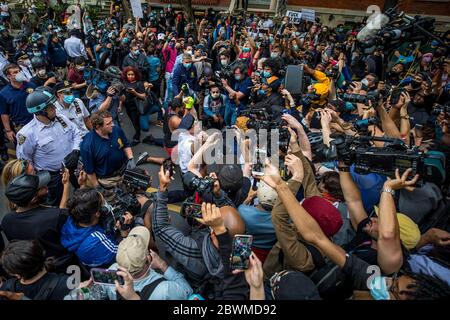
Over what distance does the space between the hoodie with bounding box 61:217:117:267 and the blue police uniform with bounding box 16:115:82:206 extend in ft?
4.64

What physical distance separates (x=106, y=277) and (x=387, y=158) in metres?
2.21

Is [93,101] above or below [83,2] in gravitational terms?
below

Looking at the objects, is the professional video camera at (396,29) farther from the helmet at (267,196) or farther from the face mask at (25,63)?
the face mask at (25,63)

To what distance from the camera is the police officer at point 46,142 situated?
371cm

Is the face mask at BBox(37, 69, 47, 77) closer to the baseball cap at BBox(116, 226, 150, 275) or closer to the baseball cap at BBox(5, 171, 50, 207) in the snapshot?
the baseball cap at BBox(5, 171, 50, 207)

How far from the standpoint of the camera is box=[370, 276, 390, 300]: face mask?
1796 mm

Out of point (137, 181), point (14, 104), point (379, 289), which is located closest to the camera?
point (379, 289)

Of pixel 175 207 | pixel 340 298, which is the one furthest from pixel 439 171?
pixel 175 207

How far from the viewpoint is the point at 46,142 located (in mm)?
3771

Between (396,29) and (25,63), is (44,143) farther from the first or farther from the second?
(396,29)

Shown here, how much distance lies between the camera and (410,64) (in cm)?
994

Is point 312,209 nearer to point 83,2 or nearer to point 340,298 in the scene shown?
point 340,298

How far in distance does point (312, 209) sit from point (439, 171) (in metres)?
1.06

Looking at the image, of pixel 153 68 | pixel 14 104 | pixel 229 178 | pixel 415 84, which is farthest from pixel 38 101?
pixel 415 84
